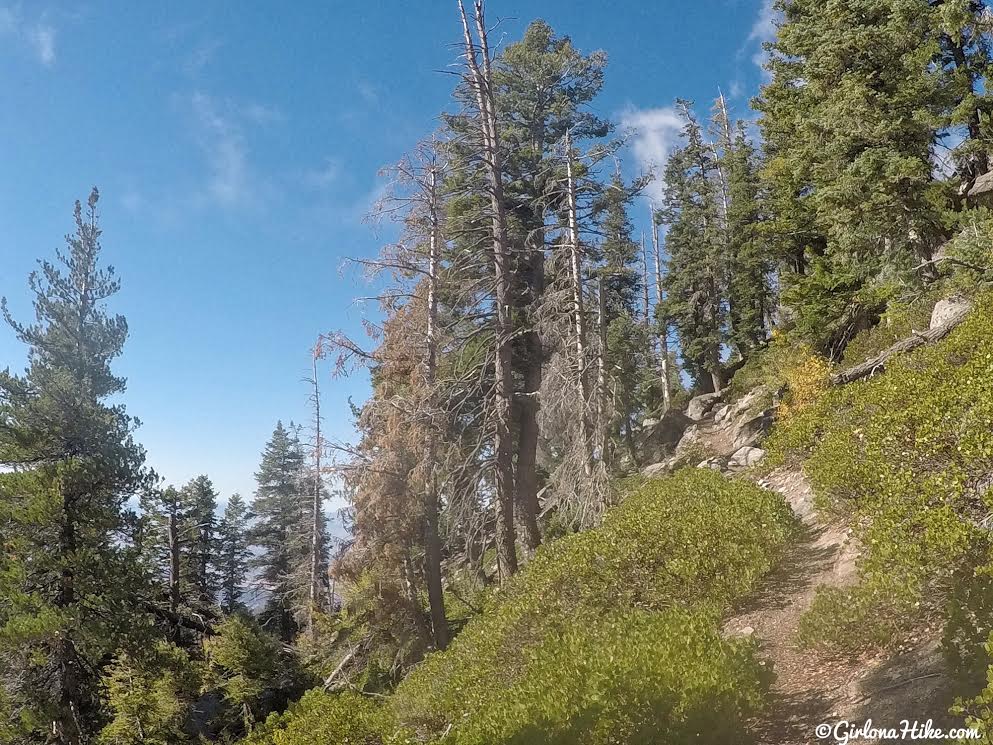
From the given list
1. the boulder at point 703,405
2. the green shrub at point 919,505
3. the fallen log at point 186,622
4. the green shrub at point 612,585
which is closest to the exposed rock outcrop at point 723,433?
the boulder at point 703,405

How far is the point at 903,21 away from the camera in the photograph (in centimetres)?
1375

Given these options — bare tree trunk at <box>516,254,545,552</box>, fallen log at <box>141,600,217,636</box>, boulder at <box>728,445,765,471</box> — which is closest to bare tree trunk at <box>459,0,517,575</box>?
bare tree trunk at <box>516,254,545,552</box>

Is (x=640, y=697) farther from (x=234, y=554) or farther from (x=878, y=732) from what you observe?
(x=234, y=554)

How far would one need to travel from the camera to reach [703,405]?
93.7 ft

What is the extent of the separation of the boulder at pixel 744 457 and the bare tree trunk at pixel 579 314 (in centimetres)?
601

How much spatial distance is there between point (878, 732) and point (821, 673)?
1.58 meters

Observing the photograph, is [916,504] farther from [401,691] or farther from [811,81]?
[811,81]

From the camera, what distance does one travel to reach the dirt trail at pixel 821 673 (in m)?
4.66

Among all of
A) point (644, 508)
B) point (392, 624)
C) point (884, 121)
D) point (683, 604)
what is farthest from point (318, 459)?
point (884, 121)

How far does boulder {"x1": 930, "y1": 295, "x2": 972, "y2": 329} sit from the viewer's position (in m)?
10.8

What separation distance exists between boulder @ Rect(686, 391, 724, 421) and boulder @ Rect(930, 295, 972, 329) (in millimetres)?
16761

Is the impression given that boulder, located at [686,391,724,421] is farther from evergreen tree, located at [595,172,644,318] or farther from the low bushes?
the low bushes

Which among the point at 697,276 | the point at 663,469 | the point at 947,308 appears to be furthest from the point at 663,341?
the point at 947,308

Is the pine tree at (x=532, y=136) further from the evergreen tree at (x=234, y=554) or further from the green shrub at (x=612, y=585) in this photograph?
the evergreen tree at (x=234, y=554)
